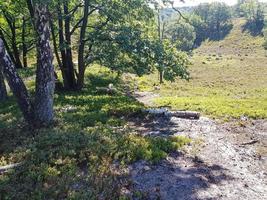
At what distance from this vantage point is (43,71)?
14078 millimetres

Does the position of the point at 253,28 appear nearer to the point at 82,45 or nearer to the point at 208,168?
the point at 82,45

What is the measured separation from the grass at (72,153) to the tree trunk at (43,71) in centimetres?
66

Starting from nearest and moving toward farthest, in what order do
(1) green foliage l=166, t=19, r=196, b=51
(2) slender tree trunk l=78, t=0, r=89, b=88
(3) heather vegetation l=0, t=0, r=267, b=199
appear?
(3) heather vegetation l=0, t=0, r=267, b=199, (2) slender tree trunk l=78, t=0, r=89, b=88, (1) green foliage l=166, t=19, r=196, b=51

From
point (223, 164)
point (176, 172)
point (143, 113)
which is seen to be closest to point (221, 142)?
point (223, 164)

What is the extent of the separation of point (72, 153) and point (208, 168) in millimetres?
3994

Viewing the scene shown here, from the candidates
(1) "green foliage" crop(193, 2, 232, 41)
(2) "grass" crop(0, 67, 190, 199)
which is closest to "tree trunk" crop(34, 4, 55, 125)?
(2) "grass" crop(0, 67, 190, 199)

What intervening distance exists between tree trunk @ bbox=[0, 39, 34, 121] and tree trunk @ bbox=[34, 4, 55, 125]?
1.03 ft

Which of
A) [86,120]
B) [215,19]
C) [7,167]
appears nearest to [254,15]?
[215,19]

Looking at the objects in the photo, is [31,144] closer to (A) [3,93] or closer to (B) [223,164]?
(B) [223,164]

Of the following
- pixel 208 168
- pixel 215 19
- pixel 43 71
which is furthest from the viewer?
pixel 215 19

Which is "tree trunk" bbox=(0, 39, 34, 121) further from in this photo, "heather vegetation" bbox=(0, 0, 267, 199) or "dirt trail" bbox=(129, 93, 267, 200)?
"dirt trail" bbox=(129, 93, 267, 200)

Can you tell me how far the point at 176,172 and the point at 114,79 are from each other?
86.8 ft

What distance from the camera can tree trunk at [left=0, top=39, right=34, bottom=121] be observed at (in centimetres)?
1323

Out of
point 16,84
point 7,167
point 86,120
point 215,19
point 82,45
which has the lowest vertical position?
point 215,19
